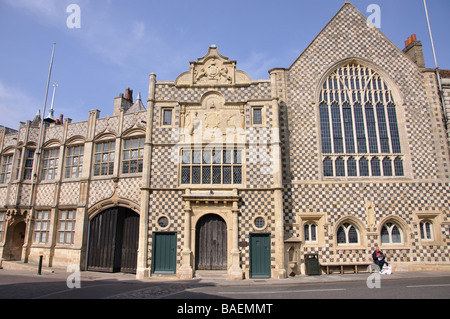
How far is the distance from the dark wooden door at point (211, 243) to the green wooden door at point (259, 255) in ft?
4.69

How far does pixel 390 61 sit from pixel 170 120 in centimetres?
1457

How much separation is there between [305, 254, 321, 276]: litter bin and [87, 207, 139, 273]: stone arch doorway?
974cm

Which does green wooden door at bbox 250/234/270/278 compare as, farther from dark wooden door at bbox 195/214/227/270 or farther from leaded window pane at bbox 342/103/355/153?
leaded window pane at bbox 342/103/355/153

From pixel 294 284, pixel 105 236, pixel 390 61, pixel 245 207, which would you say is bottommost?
pixel 294 284

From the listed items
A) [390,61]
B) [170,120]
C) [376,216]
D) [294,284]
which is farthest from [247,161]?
[390,61]

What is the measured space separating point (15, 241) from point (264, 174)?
18.4 metres

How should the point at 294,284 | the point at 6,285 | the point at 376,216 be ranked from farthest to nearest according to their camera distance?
the point at 376,216
the point at 294,284
the point at 6,285

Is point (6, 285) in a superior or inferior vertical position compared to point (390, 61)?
inferior

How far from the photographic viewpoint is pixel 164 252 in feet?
50.9

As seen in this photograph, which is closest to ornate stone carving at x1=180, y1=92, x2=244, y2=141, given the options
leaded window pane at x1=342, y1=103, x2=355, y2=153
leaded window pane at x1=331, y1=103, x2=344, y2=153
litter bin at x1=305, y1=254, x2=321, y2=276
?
leaded window pane at x1=331, y1=103, x2=344, y2=153

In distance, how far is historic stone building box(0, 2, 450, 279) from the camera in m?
15.7

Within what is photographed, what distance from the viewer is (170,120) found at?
679 inches

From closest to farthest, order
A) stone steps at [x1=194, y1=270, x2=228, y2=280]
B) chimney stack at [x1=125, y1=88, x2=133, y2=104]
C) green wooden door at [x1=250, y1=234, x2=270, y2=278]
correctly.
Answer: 1. stone steps at [x1=194, y1=270, x2=228, y2=280]
2. green wooden door at [x1=250, y1=234, x2=270, y2=278]
3. chimney stack at [x1=125, y1=88, x2=133, y2=104]
